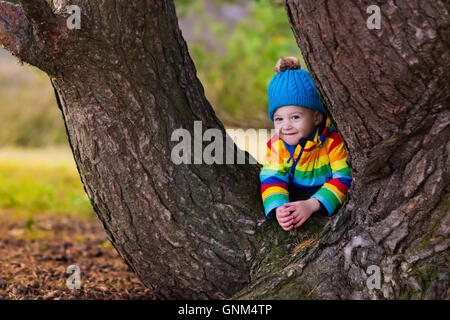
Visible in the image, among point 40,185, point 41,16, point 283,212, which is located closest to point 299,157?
point 283,212

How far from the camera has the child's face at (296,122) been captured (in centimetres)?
278

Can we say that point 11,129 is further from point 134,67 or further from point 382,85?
point 382,85

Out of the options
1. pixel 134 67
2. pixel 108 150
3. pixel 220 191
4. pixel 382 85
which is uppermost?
pixel 134 67

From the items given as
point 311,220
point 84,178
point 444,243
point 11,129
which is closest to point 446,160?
point 444,243

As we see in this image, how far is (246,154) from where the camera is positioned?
3.07 meters

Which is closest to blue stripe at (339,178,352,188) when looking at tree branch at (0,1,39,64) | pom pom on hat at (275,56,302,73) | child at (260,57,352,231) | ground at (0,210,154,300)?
child at (260,57,352,231)

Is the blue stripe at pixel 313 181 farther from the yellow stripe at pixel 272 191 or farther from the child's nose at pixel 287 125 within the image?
the child's nose at pixel 287 125

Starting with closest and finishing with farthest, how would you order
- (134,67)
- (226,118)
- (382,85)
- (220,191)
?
(382,85), (134,67), (220,191), (226,118)

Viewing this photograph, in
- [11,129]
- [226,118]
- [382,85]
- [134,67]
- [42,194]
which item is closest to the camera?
[382,85]

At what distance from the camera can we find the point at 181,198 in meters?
2.67

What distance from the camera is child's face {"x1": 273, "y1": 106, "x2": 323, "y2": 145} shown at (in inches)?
109

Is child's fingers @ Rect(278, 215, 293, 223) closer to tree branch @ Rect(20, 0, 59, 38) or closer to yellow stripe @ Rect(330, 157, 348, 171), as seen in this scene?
yellow stripe @ Rect(330, 157, 348, 171)

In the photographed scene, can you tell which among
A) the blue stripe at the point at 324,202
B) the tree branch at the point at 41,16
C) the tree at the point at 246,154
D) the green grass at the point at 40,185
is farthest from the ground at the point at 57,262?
the tree branch at the point at 41,16

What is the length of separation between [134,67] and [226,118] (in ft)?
17.3
